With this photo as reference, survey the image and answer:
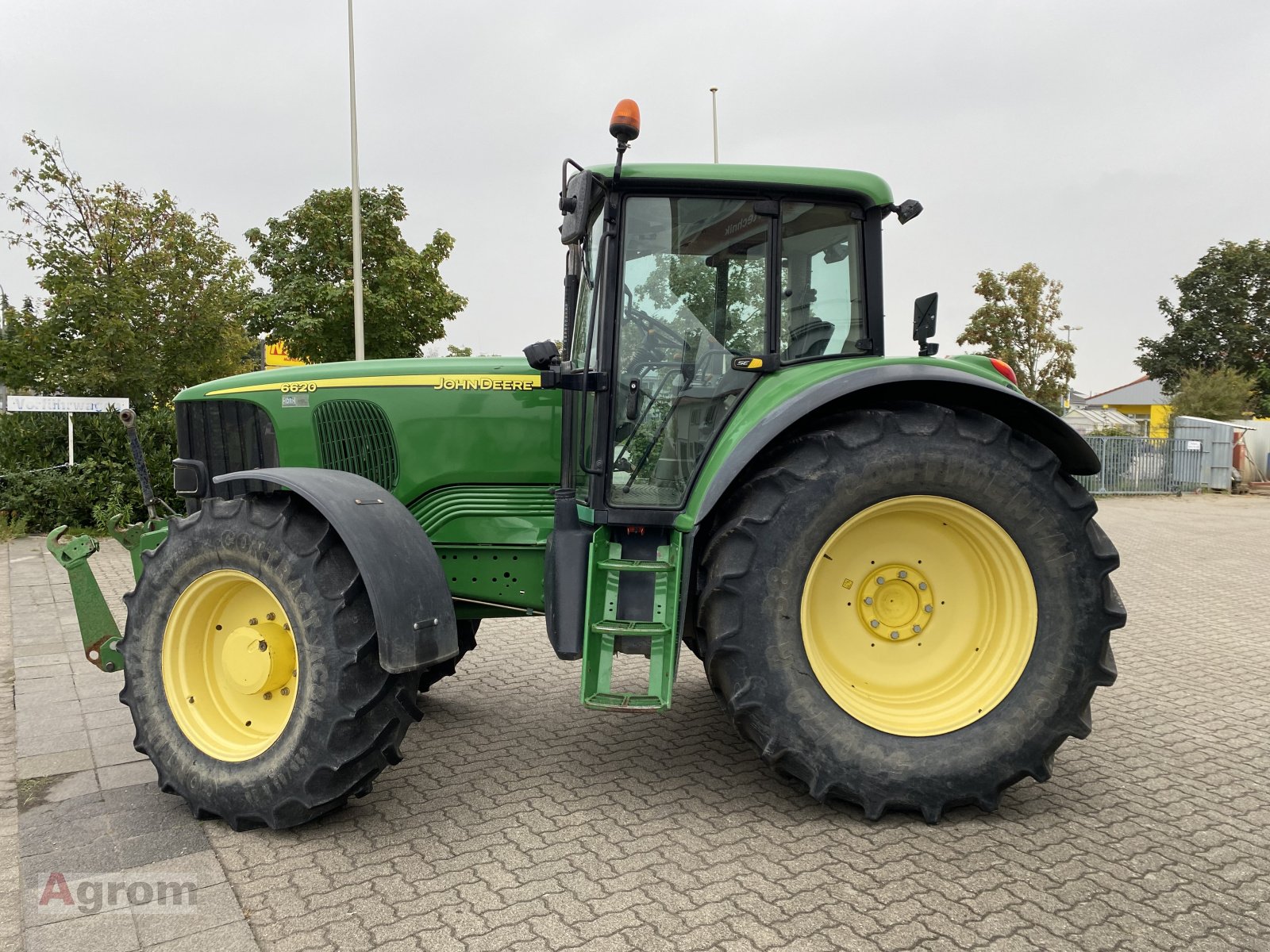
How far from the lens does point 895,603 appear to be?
348 cm

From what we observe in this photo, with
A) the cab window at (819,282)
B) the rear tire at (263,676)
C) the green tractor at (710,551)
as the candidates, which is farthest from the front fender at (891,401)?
the rear tire at (263,676)

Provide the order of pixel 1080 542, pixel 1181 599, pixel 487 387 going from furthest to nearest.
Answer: pixel 1181 599 < pixel 487 387 < pixel 1080 542

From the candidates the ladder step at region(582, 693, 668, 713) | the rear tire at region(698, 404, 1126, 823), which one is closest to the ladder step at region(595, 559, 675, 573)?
the rear tire at region(698, 404, 1126, 823)

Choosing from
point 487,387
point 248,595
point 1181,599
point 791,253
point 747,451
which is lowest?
point 1181,599

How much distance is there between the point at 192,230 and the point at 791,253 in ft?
45.6

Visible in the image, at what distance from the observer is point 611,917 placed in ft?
8.57

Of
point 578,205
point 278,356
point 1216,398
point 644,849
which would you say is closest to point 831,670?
point 644,849

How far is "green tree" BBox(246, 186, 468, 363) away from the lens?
19.9m

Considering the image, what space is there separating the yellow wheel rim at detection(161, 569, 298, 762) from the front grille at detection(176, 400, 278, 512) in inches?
27.7

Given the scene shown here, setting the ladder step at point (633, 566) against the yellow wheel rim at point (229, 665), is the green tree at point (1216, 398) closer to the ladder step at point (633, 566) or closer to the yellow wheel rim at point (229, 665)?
the ladder step at point (633, 566)

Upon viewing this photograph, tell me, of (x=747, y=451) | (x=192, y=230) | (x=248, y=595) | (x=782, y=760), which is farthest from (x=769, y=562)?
(x=192, y=230)

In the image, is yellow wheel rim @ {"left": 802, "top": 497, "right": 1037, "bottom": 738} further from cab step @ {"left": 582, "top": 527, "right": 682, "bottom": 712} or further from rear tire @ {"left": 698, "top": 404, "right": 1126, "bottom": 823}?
cab step @ {"left": 582, "top": 527, "right": 682, "bottom": 712}

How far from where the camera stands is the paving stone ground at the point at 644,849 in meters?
2.55

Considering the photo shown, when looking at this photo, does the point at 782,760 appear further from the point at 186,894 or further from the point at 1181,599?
the point at 1181,599
